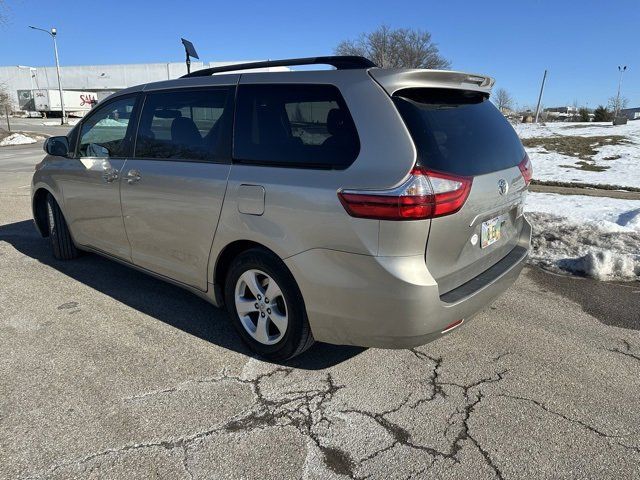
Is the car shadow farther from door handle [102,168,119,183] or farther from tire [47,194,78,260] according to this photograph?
door handle [102,168,119,183]

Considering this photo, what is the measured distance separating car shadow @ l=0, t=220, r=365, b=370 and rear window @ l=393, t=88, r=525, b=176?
1.47 m

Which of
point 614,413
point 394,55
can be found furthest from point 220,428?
point 394,55

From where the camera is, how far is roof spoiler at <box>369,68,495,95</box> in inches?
103

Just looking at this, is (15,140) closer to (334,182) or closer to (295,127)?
(295,127)

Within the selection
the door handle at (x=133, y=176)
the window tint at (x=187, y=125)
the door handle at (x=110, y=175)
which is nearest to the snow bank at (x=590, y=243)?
the window tint at (x=187, y=125)

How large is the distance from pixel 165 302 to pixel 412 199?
2.58m

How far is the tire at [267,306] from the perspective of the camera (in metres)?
2.89

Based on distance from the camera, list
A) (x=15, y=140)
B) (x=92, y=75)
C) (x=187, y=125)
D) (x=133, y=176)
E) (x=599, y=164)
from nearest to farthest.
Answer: (x=187, y=125) → (x=133, y=176) → (x=599, y=164) → (x=15, y=140) → (x=92, y=75)

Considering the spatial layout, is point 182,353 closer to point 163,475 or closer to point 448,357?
point 163,475

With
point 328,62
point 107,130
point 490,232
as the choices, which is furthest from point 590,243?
point 107,130

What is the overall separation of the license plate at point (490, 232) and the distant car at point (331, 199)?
0.05ft

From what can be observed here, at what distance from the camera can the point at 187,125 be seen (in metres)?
3.53

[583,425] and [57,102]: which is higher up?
[57,102]

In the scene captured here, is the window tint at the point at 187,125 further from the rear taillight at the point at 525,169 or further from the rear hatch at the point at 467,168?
the rear taillight at the point at 525,169
